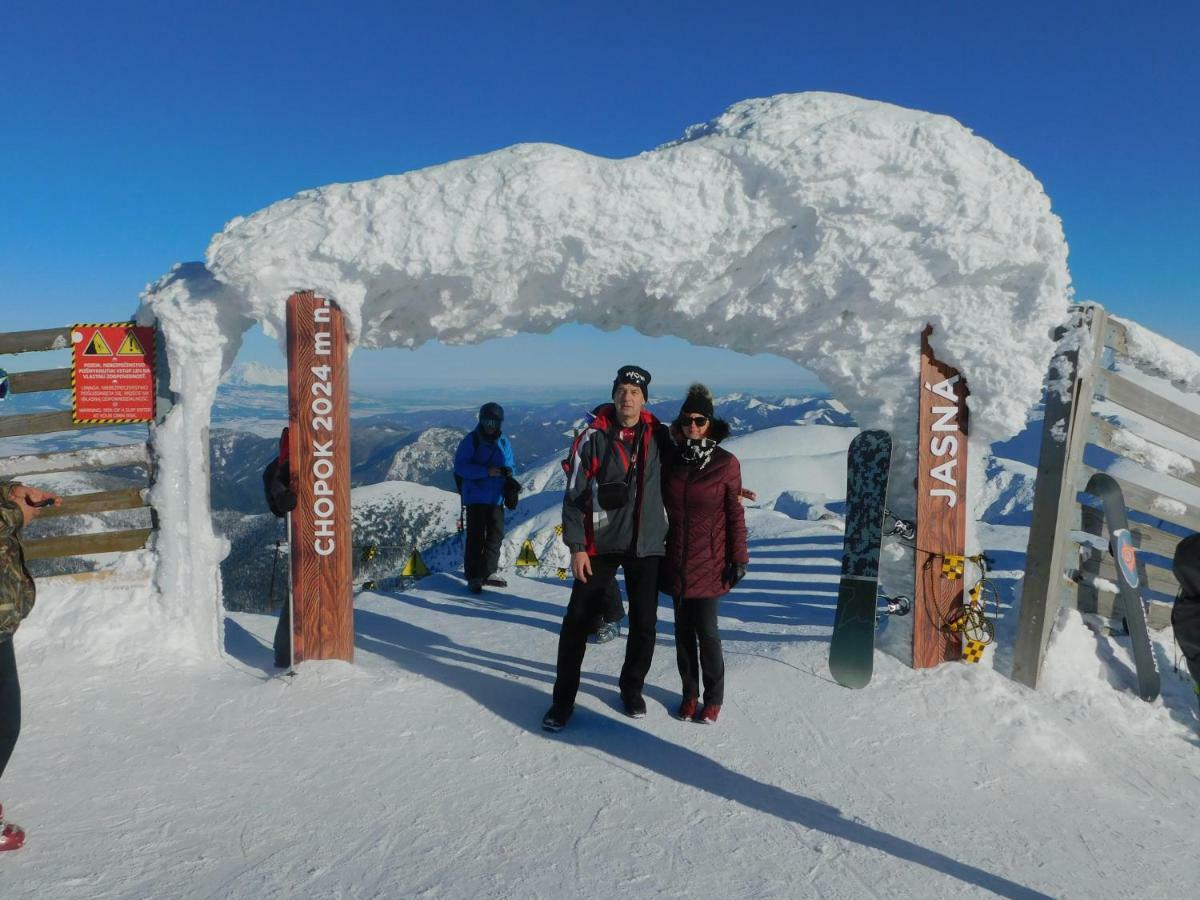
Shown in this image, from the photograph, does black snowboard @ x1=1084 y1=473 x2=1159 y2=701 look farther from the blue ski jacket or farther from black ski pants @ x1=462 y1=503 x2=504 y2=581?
black ski pants @ x1=462 y1=503 x2=504 y2=581

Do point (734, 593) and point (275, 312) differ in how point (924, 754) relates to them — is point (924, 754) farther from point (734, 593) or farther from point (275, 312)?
point (275, 312)

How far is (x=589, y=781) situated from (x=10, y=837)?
A: 219 centimetres

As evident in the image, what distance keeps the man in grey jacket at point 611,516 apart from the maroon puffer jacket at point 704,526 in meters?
0.09

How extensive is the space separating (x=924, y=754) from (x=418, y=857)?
244cm

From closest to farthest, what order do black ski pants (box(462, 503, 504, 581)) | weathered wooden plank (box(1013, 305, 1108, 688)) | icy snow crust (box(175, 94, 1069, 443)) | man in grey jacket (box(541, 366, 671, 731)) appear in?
man in grey jacket (box(541, 366, 671, 731)) < icy snow crust (box(175, 94, 1069, 443)) < weathered wooden plank (box(1013, 305, 1108, 688)) < black ski pants (box(462, 503, 504, 581))

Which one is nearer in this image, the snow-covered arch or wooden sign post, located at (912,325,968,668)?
the snow-covered arch

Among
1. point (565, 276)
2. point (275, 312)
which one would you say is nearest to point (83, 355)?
point (275, 312)

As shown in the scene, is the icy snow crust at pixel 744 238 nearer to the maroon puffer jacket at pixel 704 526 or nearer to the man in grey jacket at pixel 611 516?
the man in grey jacket at pixel 611 516

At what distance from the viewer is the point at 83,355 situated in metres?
4.59

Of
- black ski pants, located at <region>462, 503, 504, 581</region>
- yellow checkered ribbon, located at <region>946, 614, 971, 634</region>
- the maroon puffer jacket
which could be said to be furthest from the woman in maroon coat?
black ski pants, located at <region>462, 503, 504, 581</region>

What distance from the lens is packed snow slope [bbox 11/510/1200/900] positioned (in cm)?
272

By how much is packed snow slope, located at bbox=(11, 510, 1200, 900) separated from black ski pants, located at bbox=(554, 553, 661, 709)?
0.89 feet

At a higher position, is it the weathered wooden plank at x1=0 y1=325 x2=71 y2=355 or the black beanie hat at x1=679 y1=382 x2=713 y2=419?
the weathered wooden plank at x1=0 y1=325 x2=71 y2=355

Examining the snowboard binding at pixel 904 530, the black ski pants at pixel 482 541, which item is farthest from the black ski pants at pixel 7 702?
the snowboard binding at pixel 904 530
